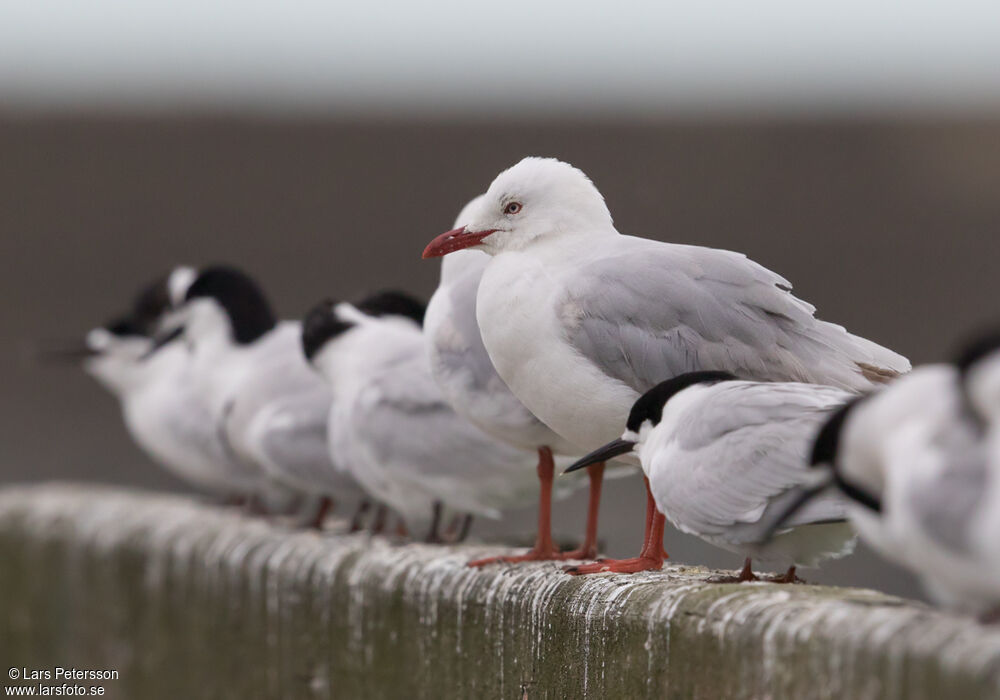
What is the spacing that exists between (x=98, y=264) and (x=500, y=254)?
11777 millimetres

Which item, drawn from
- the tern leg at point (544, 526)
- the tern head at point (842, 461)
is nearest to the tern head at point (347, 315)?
the tern leg at point (544, 526)

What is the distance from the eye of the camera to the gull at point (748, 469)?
393cm

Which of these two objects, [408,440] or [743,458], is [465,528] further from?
[743,458]

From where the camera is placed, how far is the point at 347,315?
730 cm

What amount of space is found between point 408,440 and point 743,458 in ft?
8.31

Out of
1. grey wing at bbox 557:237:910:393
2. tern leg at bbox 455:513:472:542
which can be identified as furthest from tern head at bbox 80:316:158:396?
grey wing at bbox 557:237:910:393

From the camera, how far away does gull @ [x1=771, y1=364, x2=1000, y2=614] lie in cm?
281

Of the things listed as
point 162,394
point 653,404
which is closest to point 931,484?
point 653,404

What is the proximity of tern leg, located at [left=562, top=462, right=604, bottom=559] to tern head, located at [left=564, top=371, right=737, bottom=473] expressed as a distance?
0.91 m

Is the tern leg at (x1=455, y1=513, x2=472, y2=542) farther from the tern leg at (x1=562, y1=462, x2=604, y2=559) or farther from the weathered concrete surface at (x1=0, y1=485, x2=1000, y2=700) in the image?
the tern leg at (x1=562, y1=462, x2=604, y2=559)

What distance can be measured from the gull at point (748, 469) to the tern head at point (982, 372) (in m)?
0.98

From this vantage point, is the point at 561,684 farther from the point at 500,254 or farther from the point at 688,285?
the point at 500,254

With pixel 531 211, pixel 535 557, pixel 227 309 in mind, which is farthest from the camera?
pixel 227 309

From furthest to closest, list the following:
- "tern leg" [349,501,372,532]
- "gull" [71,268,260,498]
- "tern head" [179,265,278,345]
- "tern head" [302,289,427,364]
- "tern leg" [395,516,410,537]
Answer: "tern head" [179,265,278,345] < "gull" [71,268,260,498] < "tern leg" [349,501,372,532] < "tern head" [302,289,427,364] < "tern leg" [395,516,410,537]
